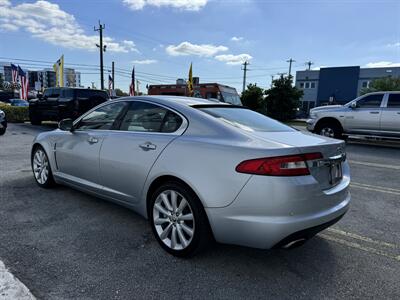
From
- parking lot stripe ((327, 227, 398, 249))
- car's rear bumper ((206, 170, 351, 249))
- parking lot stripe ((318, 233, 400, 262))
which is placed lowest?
parking lot stripe ((318, 233, 400, 262))

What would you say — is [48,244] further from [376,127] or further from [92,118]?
[376,127]

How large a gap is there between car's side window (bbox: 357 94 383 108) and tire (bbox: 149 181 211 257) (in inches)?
402

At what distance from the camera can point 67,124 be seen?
14.5ft

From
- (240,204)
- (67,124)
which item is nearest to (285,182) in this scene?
(240,204)

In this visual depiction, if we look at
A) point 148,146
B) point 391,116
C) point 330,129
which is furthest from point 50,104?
point 391,116

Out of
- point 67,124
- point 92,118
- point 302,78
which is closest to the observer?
point 92,118

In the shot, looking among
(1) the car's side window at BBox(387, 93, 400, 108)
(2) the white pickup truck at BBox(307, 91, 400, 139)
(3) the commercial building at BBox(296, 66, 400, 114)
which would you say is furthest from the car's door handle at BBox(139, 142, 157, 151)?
(3) the commercial building at BBox(296, 66, 400, 114)

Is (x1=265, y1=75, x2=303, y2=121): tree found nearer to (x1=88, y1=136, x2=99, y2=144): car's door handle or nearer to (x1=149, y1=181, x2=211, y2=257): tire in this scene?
(x1=88, y1=136, x2=99, y2=144): car's door handle

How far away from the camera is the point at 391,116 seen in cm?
1034

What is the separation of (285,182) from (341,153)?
0.97m

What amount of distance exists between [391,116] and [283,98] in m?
21.3

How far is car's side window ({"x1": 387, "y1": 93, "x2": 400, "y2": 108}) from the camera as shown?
10.4 m

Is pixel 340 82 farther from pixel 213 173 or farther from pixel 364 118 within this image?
pixel 213 173

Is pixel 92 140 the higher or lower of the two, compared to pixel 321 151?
lower
